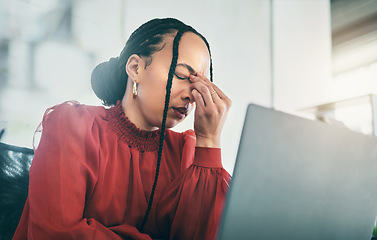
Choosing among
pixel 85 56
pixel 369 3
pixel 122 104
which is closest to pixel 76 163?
pixel 122 104

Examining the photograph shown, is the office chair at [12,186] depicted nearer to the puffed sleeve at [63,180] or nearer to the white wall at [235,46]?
the puffed sleeve at [63,180]

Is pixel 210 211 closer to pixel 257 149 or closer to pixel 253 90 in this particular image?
pixel 257 149

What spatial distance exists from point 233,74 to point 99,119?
36.7 inches

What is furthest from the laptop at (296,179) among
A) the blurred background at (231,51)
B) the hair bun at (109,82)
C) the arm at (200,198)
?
the blurred background at (231,51)

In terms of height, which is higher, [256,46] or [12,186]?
[256,46]

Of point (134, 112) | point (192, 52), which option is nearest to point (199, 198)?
point (134, 112)

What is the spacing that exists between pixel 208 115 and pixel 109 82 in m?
0.37

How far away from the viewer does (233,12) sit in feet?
5.44

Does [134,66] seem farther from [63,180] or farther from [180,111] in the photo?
[63,180]

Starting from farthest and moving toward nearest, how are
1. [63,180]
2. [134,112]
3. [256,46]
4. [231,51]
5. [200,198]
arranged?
[256,46], [231,51], [134,112], [200,198], [63,180]

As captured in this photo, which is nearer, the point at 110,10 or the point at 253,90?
the point at 110,10

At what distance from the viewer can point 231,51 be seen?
1604mm

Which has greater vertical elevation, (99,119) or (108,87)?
(108,87)

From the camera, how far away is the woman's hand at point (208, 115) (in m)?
0.86
